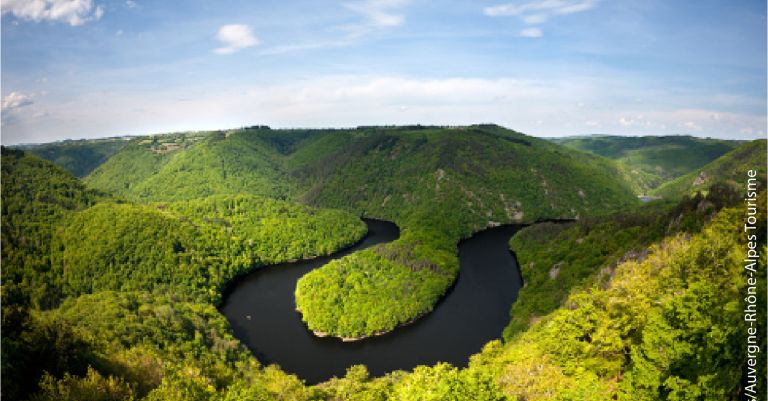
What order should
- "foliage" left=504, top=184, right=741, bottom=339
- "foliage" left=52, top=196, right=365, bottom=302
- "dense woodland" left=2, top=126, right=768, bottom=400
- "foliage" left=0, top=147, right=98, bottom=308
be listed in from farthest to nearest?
1. "foliage" left=52, top=196, right=365, bottom=302
2. "foliage" left=0, top=147, right=98, bottom=308
3. "foliage" left=504, top=184, right=741, bottom=339
4. "dense woodland" left=2, top=126, right=768, bottom=400

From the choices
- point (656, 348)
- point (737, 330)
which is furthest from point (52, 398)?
point (737, 330)

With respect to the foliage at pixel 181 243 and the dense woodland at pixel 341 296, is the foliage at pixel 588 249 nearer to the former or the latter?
the dense woodland at pixel 341 296

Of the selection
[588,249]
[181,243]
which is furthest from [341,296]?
[588,249]

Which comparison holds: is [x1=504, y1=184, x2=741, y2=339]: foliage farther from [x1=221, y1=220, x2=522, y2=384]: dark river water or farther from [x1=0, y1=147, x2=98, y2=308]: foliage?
[x1=0, y1=147, x2=98, y2=308]: foliage

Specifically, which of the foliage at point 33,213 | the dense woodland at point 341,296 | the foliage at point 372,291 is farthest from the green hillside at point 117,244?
the foliage at point 372,291

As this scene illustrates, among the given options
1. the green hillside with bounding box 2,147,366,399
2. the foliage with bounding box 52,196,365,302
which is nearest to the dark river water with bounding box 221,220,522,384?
the green hillside with bounding box 2,147,366,399

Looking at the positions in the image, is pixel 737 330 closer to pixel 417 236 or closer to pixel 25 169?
pixel 417 236
